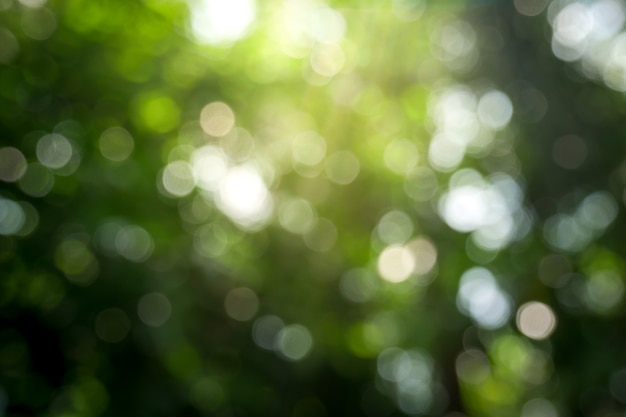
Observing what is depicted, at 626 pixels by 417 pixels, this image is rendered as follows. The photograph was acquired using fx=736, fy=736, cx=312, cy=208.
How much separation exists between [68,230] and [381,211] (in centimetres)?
170

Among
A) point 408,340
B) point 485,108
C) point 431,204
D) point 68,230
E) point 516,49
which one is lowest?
point 408,340

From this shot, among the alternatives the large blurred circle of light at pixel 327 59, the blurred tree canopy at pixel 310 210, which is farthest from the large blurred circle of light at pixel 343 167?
the large blurred circle of light at pixel 327 59

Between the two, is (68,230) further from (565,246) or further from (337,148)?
(565,246)

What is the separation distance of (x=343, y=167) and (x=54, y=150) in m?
1.54

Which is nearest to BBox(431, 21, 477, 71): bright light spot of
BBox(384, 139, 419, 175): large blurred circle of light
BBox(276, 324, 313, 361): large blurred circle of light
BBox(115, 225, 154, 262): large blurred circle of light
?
BBox(384, 139, 419, 175): large blurred circle of light

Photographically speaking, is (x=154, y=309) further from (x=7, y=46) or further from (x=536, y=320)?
(x=536, y=320)

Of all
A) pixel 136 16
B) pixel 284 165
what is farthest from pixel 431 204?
pixel 136 16

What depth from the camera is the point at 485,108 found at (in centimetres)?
414

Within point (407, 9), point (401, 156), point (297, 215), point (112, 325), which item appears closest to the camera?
point (112, 325)

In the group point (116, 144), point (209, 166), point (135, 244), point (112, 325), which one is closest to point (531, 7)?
point (209, 166)

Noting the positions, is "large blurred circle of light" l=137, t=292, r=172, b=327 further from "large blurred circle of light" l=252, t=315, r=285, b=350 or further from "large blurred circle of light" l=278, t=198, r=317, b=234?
"large blurred circle of light" l=278, t=198, r=317, b=234

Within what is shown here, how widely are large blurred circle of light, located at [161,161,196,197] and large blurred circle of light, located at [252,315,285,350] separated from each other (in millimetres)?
547

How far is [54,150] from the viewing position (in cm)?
202

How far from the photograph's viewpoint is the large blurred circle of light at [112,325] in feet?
6.77
